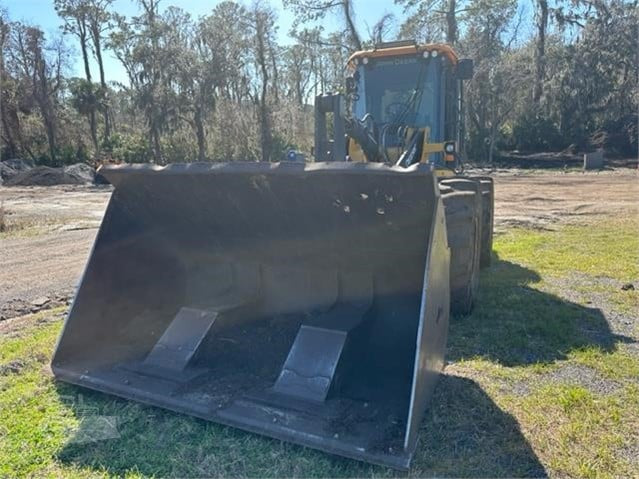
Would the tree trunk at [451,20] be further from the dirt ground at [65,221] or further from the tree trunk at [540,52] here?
the dirt ground at [65,221]

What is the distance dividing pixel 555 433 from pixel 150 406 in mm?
1965

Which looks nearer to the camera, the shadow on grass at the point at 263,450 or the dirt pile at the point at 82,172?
the shadow on grass at the point at 263,450

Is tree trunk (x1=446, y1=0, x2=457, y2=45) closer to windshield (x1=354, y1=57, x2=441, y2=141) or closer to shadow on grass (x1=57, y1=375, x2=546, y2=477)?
windshield (x1=354, y1=57, x2=441, y2=141)

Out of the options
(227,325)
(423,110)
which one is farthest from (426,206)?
(423,110)

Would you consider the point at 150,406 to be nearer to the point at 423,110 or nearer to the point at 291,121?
the point at 423,110

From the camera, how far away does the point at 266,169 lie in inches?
102

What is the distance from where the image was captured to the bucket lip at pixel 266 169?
2.29 m

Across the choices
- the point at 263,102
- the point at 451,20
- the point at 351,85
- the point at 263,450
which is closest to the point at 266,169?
the point at 263,450

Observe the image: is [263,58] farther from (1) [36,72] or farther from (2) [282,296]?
(2) [282,296]

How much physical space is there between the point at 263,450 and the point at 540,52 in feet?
115

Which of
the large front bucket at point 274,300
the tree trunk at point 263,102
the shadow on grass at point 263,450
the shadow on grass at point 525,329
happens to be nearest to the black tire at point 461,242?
the shadow on grass at point 525,329

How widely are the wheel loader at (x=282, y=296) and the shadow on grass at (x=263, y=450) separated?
7cm

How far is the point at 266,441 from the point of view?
8.02ft

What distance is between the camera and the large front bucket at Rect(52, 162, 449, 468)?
2.49 metres
